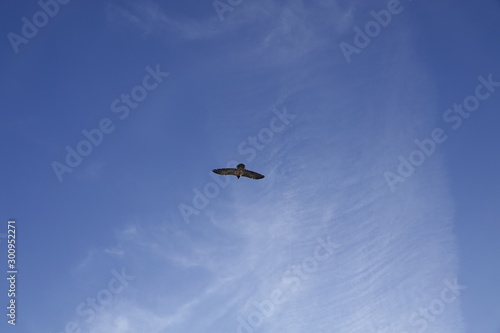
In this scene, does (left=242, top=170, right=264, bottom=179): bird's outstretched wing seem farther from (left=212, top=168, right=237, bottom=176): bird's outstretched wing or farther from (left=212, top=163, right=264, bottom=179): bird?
(left=212, top=168, right=237, bottom=176): bird's outstretched wing

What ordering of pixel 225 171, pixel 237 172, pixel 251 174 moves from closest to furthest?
pixel 237 172 → pixel 225 171 → pixel 251 174

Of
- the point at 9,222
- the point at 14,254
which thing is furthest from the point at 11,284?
the point at 9,222

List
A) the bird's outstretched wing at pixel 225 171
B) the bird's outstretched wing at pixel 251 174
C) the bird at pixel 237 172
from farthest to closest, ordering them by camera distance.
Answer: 1. the bird's outstretched wing at pixel 251 174
2. the bird's outstretched wing at pixel 225 171
3. the bird at pixel 237 172

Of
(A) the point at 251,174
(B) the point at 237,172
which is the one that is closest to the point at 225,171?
(B) the point at 237,172

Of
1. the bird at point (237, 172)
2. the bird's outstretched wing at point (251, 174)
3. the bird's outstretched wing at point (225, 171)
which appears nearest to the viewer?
the bird at point (237, 172)

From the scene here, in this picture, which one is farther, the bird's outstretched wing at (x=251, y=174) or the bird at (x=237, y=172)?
the bird's outstretched wing at (x=251, y=174)

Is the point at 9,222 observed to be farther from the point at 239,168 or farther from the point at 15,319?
the point at 239,168

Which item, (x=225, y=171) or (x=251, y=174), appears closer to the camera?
(x=225, y=171)

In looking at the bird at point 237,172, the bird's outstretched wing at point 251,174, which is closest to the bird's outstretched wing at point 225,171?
the bird at point 237,172

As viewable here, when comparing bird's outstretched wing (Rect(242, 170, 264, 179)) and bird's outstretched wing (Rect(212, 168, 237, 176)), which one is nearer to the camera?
bird's outstretched wing (Rect(212, 168, 237, 176))

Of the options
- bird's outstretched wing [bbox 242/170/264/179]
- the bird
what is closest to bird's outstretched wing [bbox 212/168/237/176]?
the bird

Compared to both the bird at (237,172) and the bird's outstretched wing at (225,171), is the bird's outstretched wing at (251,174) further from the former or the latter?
the bird's outstretched wing at (225,171)

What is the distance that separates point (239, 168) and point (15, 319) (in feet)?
81.6

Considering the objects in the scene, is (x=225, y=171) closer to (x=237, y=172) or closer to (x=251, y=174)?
(x=237, y=172)
